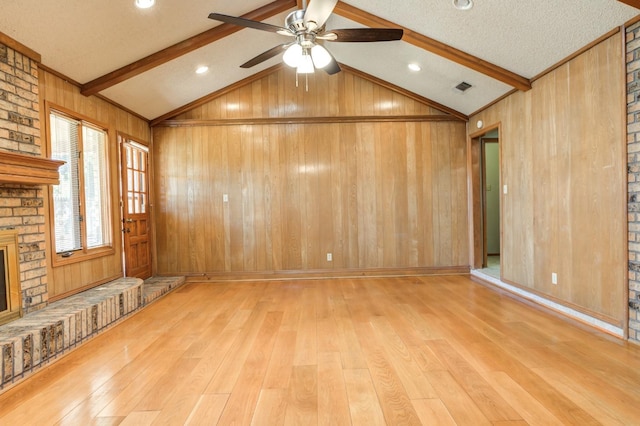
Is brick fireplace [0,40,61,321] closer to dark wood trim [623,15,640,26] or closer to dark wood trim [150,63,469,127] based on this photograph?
dark wood trim [150,63,469,127]

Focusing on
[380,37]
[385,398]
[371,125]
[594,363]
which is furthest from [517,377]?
[371,125]

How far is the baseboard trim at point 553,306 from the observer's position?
9.27 feet

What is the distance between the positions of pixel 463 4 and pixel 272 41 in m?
2.41

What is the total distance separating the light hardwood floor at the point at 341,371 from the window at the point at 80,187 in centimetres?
114

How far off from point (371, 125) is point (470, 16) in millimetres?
2323

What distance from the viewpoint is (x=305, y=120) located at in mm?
5348

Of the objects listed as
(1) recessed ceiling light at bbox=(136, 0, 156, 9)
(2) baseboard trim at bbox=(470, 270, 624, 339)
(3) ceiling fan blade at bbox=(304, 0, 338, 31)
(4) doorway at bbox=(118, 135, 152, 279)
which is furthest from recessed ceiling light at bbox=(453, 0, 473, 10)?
(4) doorway at bbox=(118, 135, 152, 279)

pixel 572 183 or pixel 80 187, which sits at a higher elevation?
pixel 80 187

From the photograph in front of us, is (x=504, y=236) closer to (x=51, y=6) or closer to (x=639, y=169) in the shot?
(x=639, y=169)

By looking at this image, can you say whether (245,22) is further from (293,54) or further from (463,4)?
(463,4)

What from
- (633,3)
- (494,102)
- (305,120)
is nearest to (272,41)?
(305,120)

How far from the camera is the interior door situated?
4539mm

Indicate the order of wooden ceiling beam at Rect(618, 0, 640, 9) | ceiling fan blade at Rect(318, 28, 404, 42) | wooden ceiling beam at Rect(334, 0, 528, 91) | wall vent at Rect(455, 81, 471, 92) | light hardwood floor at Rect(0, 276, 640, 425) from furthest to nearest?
wall vent at Rect(455, 81, 471, 92) → wooden ceiling beam at Rect(334, 0, 528, 91) → ceiling fan blade at Rect(318, 28, 404, 42) → wooden ceiling beam at Rect(618, 0, 640, 9) → light hardwood floor at Rect(0, 276, 640, 425)

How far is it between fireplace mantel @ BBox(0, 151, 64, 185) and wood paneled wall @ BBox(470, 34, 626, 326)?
4.73 meters
